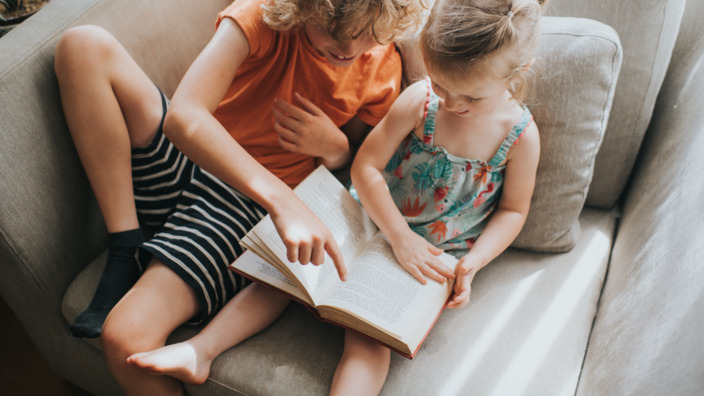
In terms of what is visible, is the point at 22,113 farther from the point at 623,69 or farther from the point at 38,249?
the point at 623,69

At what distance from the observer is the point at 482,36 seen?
2.54 feet

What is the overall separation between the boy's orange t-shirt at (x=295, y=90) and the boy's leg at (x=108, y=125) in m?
0.18

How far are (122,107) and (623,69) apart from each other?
107cm

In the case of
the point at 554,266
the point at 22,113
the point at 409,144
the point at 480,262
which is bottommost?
the point at 554,266

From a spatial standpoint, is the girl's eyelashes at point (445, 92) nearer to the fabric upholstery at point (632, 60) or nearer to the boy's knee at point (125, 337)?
the fabric upholstery at point (632, 60)

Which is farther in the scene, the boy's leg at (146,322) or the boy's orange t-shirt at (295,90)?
the boy's orange t-shirt at (295,90)

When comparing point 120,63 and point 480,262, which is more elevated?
point 120,63

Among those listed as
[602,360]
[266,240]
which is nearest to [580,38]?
[602,360]

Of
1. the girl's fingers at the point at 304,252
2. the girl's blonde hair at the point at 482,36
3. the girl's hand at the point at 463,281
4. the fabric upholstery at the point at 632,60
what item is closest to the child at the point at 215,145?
the girl's fingers at the point at 304,252

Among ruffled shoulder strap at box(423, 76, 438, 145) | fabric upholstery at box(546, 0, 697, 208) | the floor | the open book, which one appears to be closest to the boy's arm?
the open book

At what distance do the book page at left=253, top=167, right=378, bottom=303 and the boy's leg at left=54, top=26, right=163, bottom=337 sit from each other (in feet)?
1.09

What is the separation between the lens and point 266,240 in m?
0.91

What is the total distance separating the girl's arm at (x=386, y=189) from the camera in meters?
0.96

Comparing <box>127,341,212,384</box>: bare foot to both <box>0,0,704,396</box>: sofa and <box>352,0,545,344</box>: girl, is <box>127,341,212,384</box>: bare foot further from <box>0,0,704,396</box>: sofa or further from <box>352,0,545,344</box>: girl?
<box>352,0,545,344</box>: girl
